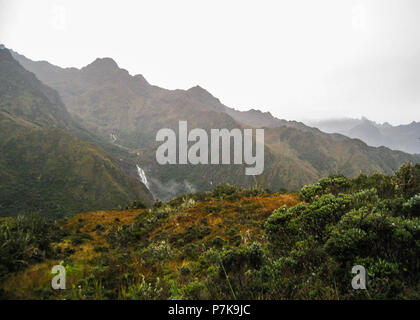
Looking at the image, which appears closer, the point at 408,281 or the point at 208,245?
the point at 408,281

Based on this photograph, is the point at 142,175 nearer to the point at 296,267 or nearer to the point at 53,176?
the point at 53,176

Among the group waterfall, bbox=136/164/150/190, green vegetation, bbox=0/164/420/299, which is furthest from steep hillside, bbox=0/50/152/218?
green vegetation, bbox=0/164/420/299

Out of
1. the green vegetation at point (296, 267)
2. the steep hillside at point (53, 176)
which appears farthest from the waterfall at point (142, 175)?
the green vegetation at point (296, 267)

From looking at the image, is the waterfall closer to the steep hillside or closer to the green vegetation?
the steep hillside

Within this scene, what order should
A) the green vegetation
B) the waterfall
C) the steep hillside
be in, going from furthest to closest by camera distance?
the waterfall, the steep hillside, the green vegetation

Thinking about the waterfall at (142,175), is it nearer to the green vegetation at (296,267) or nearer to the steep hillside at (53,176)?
the steep hillside at (53,176)

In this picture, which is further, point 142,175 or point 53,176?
point 142,175

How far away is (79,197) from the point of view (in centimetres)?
8081

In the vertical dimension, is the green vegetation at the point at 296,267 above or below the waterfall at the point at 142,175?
above

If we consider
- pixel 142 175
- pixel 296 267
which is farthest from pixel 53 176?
pixel 296 267

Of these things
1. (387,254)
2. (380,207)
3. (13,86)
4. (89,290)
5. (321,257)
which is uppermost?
(13,86)

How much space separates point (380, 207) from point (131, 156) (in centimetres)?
20870
